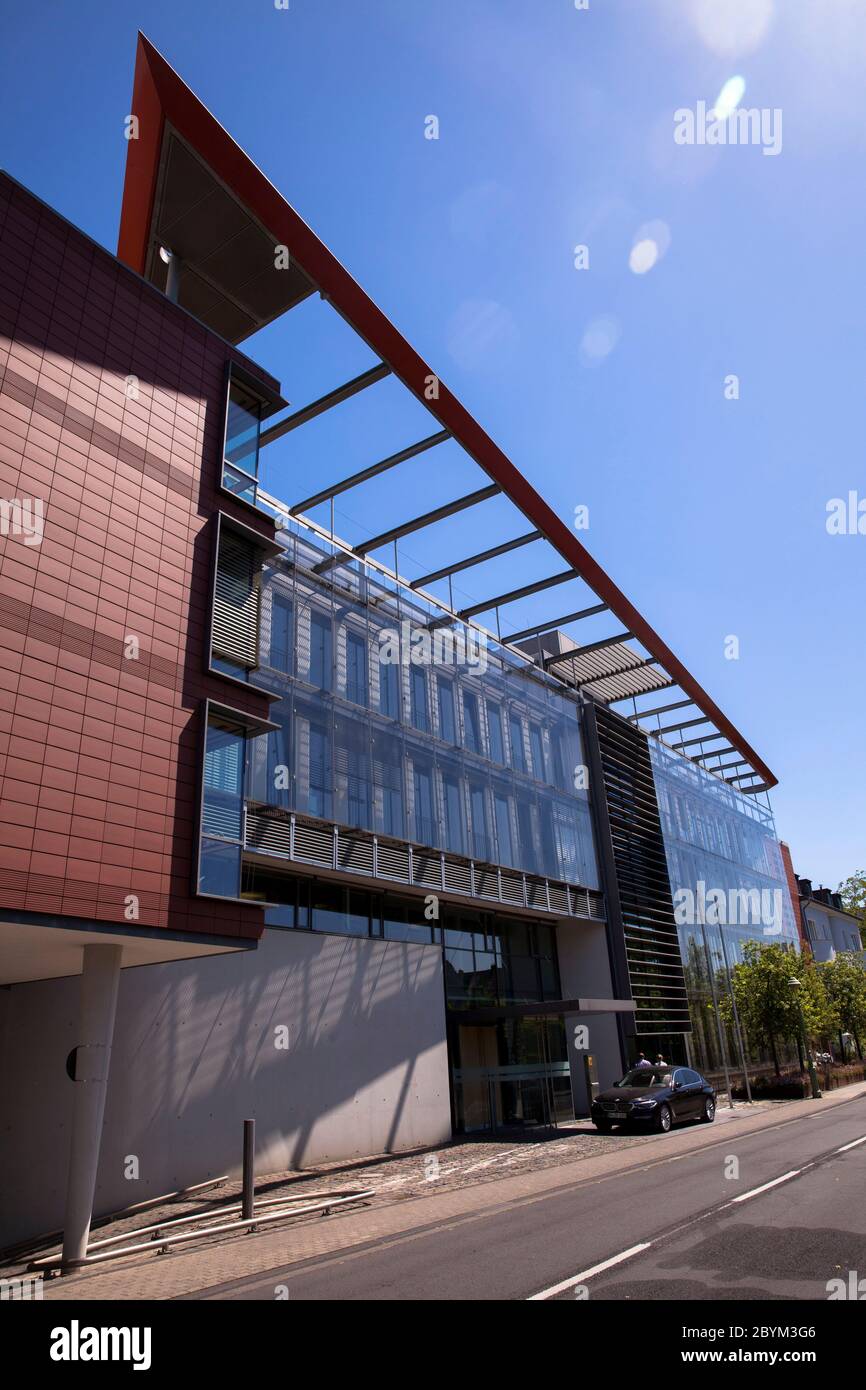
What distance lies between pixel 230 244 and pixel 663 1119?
839 inches

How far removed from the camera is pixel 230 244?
685 inches

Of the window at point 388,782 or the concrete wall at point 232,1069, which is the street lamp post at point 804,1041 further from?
the window at point 388,782

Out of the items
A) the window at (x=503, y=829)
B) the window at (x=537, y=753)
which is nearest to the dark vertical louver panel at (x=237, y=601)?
the window at (x=503, y=829)

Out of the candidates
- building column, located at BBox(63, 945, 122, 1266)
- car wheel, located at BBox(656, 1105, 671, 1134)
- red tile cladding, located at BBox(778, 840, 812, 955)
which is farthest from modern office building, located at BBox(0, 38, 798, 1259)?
red tile cladding, located at BBox(778, 840, 812, 955)

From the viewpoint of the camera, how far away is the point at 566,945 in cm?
2891

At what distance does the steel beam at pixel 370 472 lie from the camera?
63.5ft

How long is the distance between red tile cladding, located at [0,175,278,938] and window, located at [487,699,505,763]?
1235 centimetres

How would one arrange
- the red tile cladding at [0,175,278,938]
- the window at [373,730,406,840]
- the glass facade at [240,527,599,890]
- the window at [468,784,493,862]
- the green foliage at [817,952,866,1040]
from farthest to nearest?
1. the green foliage at [817,952,866,1040]
2. the window at [468,784,493,862]
3. the window at [373,730,406,840]
4. the glass facade at [240,527,599,890]
5. the red tile cladding at [0,175,278,938]

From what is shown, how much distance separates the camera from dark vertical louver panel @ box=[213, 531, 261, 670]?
14133 mm

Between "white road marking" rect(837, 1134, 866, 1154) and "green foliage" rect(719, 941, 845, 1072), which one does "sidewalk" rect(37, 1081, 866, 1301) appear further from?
"green foliage" rect(719, 941, 845, 1072)

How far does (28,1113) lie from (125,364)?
11.8m
